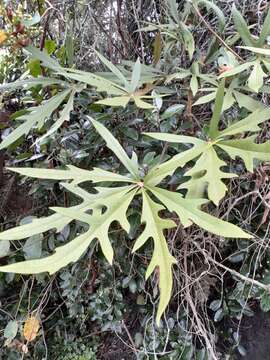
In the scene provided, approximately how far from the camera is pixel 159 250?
2.00 feet

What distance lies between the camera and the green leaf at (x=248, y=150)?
646 millimetres

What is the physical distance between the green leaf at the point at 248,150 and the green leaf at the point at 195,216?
0.34 ft

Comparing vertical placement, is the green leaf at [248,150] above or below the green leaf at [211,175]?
above

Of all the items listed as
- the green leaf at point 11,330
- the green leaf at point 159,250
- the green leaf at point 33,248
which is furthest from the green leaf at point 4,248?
the green leaf at point 159,250

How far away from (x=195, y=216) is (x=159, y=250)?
0.24 ft

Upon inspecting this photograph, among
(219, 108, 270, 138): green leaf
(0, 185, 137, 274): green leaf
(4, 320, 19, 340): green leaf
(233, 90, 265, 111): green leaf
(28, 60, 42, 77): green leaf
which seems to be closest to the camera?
(0, 185, 137, 274): green leaf

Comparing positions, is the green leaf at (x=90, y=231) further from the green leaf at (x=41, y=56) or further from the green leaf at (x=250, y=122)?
the green leaf at (x=41, y=56)

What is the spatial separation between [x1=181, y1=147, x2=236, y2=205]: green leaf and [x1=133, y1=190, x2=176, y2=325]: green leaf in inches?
3.2

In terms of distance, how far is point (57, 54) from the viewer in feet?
3.55

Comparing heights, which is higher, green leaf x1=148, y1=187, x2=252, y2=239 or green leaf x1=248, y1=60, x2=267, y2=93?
green leaf x1=248, y1=60, x2=267, y2=93

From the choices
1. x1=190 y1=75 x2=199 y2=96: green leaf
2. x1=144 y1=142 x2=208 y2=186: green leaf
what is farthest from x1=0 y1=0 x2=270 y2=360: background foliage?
x1=144 y1=142 x2=208 y2=186: green leaf

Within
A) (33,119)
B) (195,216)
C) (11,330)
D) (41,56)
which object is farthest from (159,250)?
(11,330)

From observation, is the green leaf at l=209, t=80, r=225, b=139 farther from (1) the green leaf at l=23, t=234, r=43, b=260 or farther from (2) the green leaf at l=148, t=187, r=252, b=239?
(1) the green leaf at l=23, t=234, r=43, b=260

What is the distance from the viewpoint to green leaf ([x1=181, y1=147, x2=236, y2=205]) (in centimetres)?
64
